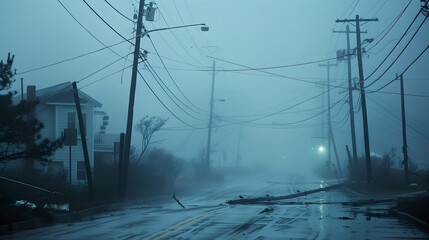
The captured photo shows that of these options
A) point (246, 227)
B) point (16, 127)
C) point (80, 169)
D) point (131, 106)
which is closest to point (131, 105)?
point (131, 106)

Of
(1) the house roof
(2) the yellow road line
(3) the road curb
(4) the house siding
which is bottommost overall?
(2) the yellow road line

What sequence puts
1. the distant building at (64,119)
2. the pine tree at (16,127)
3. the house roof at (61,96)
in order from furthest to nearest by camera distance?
the distant building at (64,119) → the house roof at (61,96) → the pine tree at (16,127)

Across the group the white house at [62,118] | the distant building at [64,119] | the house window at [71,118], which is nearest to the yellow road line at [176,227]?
the distant building at [64,119]

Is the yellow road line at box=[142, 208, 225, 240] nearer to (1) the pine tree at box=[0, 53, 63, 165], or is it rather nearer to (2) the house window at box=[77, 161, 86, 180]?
(1) the pine tree at box=[0, 53, 63, 165]

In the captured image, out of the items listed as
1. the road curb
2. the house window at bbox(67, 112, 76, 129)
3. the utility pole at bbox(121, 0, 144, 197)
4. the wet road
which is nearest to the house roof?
the house window at bbox(67, 112, 76, 129)

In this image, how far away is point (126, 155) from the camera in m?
24.4

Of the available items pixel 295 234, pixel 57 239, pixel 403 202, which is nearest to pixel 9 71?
pixel 57 239

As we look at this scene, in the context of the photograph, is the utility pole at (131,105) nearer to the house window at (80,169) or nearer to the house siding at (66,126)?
the house siding at (66,126)

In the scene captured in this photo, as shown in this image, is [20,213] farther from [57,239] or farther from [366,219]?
[366,219]

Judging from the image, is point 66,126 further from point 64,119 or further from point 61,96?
point 61,96

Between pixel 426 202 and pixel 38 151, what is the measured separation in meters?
12.8

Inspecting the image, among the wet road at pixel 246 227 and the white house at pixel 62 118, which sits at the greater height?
the white house at pixel 62 118

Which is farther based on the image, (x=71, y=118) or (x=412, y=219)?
(x=71, y=118)

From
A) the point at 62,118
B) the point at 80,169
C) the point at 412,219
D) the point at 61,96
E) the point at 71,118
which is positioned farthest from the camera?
the point at 80,169
